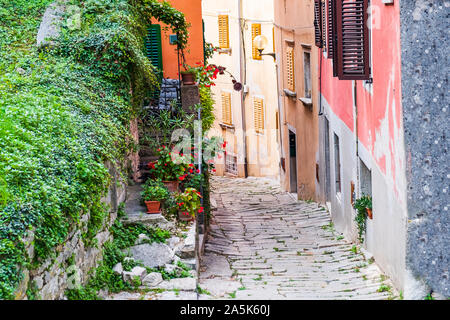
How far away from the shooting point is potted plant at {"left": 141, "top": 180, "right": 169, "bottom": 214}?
9547mm

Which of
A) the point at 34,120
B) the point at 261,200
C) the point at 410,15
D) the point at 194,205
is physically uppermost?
the point at 410,15

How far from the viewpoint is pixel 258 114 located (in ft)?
79.9

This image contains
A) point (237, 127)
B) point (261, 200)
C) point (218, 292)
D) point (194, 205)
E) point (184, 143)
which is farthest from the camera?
point (237, 127)

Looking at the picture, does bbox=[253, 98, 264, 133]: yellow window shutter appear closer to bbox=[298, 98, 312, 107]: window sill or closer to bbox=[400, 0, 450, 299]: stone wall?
bbox=[298, 98, 312, 107]: window sill

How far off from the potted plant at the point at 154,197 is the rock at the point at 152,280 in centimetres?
155

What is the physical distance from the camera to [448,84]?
25.0ft

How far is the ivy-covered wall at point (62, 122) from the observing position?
549 centimetres

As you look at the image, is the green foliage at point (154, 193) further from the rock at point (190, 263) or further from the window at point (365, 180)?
the window at point (365, 180)

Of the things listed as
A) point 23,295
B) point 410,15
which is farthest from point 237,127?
point 23,295

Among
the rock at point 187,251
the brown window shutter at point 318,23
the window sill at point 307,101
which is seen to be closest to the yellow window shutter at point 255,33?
the window sill at point 307,101

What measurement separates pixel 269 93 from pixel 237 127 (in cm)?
293

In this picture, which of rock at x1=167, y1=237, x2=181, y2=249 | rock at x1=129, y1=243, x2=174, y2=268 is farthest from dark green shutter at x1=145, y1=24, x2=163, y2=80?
rock at x1=129, y1=243, x2=174, y2=268

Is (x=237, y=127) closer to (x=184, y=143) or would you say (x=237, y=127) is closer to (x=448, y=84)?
(x=184, y=143)

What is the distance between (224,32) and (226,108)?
295cm
